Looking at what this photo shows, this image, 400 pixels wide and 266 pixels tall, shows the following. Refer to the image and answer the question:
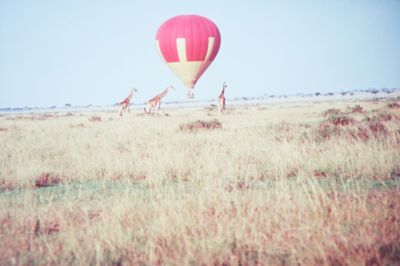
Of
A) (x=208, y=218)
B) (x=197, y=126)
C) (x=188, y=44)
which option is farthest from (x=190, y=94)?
(x=208, y=218)

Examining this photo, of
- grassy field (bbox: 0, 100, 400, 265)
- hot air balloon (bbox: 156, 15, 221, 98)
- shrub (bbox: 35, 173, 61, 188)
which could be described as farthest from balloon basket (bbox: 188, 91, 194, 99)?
shrub (bbox: 35, 173, 61, 188)

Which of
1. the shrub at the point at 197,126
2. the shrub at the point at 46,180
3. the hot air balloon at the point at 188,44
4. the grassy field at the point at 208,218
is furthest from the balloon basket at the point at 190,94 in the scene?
the shrub at the point at 46,180

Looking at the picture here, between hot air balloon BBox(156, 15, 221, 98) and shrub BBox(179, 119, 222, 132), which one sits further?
hot air balloon BBox(156, 15, 221, 98)

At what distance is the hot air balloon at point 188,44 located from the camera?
24.7 m

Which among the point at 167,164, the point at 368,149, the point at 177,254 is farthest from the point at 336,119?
the point at 177,254

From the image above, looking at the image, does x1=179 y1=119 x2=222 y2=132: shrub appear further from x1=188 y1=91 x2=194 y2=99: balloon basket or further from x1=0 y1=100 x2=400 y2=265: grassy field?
x1=0 y1=100 x2=400 y2=265: grassy field

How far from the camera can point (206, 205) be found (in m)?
5.28

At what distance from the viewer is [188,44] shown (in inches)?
971

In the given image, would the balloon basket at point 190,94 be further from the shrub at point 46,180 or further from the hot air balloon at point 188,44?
the shrub at point 46,180

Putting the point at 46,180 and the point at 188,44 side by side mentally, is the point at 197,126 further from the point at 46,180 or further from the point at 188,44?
the point at 46,180

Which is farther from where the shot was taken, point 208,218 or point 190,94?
point 190,94

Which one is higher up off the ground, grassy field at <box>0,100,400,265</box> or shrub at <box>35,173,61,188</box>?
grassy field at <box>0,100,400,265</box>

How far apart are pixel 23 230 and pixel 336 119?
58.0 ft

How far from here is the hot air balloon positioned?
24734mm
